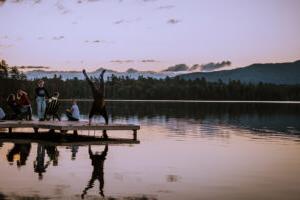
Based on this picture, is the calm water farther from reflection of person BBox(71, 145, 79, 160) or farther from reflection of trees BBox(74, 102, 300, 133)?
reflection of trees BBox(74, 102, 300, 133)

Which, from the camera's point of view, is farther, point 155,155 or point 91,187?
point 155,155

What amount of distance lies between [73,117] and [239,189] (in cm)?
1857

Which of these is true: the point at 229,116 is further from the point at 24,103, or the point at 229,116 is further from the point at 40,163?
the point at 40,163

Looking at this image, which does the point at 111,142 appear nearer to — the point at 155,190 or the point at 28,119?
the point at 28,119

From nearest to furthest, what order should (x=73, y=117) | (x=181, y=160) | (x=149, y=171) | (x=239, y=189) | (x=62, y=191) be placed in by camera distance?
(x=62, y=191), (x=239, y=189), (x=149, y=171), (x=181, y=160), (x=73, y=117)

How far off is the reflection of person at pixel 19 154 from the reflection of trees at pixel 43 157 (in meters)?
0.44

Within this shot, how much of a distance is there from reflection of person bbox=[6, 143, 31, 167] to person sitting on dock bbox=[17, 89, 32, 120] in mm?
5636

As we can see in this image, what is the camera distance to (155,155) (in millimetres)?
22766

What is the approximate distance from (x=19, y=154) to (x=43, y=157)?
59.6 inches

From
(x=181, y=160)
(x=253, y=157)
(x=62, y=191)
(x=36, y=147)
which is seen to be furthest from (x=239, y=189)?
(x=36, y=147)

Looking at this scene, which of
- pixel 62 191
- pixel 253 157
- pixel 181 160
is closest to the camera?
pixel 62 191

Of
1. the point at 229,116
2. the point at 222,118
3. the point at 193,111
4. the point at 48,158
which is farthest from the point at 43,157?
the point at 193,111

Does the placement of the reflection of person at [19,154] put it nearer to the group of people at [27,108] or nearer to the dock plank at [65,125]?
the dock plank at [65,125]

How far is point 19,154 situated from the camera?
72.4 feet
